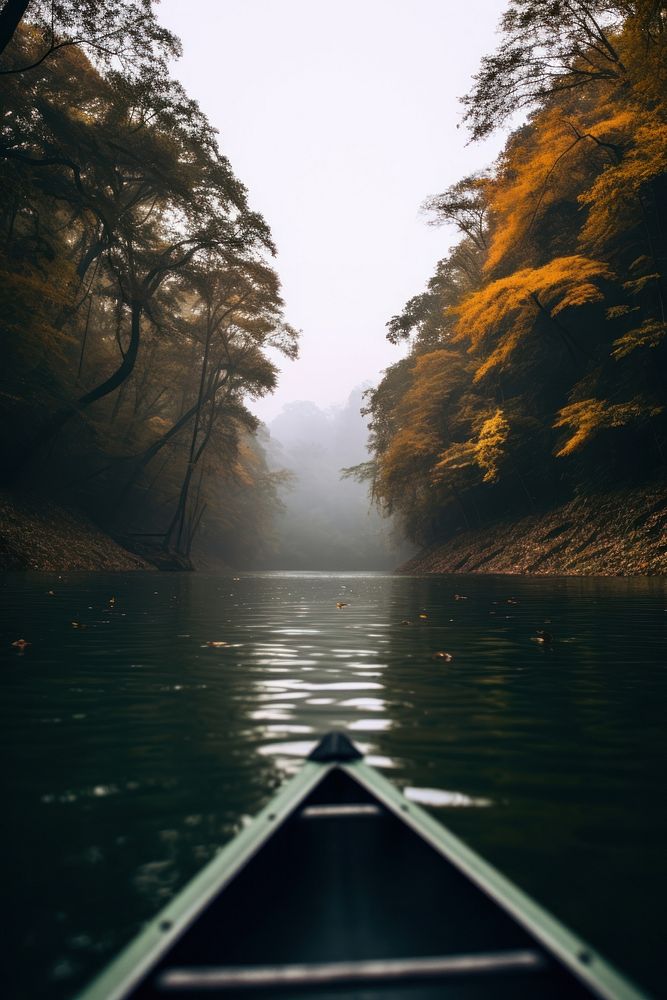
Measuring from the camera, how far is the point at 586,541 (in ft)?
71.4

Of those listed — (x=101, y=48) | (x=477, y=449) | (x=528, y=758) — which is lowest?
(x=528, y=758)

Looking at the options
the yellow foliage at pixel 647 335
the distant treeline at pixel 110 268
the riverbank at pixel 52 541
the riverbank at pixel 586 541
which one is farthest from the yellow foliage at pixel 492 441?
the riverbank at pixel 52 541

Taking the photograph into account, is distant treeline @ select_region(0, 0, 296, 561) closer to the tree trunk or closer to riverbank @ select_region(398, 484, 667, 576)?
the tree trunk

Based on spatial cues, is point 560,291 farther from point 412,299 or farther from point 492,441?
point 412,299

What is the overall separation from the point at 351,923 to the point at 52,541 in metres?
23.7

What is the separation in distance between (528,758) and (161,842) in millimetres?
1684

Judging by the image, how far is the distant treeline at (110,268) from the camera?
18672 millimetres

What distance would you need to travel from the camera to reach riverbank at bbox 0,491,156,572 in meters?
20.2

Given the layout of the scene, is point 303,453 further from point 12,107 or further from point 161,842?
point 161,842

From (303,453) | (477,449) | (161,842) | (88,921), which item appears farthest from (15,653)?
(303,453)

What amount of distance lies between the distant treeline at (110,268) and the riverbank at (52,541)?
6.65ft

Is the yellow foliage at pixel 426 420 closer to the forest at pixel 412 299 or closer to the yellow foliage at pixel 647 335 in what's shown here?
the forest at pixel 412 299

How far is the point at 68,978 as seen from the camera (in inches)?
53.0

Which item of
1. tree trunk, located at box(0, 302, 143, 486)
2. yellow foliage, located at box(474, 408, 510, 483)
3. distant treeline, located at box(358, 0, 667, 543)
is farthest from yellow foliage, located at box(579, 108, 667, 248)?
tree trunk, located at box(0, 302, 143, 486)
